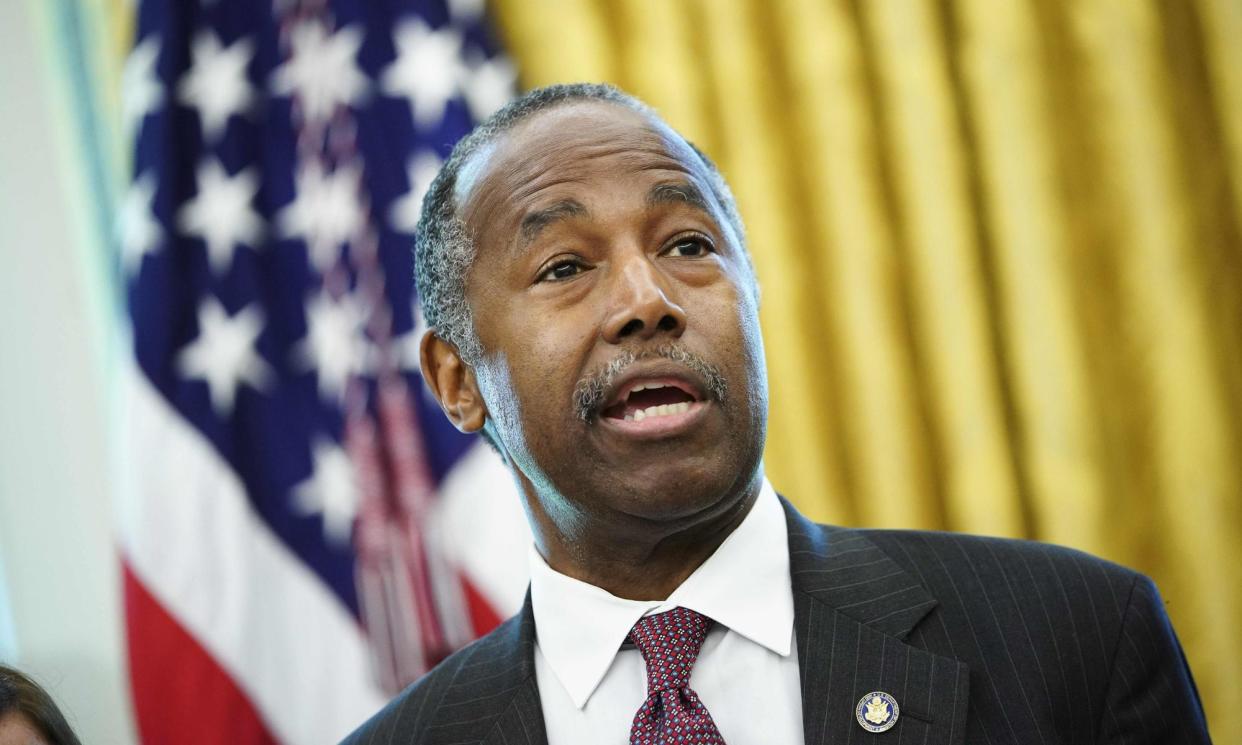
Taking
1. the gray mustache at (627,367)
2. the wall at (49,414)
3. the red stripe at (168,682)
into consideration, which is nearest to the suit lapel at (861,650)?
the gray mustache at (627,367)

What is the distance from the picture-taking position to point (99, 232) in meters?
3.42

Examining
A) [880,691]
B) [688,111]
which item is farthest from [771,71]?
[880,691]

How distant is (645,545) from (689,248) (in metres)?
0.44

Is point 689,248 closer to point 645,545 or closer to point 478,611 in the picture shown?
point 645,545

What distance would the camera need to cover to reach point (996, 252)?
2.84 metres

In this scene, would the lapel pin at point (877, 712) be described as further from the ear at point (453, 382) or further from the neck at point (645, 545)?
the ear at point (453, 382)

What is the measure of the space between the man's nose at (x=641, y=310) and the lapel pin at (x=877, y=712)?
0.53 m

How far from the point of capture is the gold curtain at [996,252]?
2.70m

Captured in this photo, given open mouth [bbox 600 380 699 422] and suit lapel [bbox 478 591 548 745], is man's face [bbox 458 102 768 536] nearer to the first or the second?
open mouth [bbox 600 380 699 422]

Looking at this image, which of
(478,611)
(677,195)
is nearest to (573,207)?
(677,195)

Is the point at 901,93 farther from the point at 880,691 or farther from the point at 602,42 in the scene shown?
the point at 880,691

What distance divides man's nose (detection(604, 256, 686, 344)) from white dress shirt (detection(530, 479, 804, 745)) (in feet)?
1.06

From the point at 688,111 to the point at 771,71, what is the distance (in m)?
0.23

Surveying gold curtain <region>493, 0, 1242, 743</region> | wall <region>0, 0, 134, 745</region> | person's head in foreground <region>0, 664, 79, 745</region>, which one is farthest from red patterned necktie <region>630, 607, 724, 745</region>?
wall <region>0, 0, 134, 745</region>
